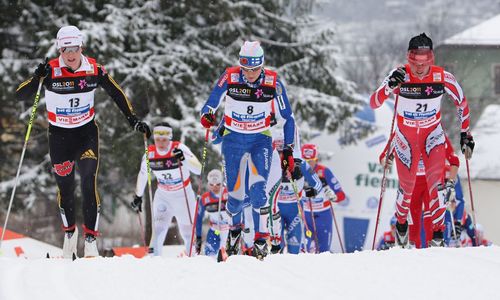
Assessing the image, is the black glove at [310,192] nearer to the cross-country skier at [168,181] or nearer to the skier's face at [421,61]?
the cross-country skier at [168,181]

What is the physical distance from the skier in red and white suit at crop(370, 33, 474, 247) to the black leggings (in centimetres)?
307

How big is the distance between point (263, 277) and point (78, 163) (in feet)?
8.55

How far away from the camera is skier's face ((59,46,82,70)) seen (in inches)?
295

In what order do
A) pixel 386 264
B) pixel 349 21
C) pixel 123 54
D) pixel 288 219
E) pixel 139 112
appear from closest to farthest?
pixel 386 264 < pixel 288 219 < pixel 123 54 < pixel 139 112 < pixel 349 21

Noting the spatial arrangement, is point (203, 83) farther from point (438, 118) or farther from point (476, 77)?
point (476, 77)

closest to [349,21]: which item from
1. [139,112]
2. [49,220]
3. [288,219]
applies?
[49,220]

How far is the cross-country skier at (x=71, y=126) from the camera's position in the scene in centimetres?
751

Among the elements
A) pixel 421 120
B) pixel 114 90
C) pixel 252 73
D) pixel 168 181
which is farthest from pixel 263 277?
pixel 168 181

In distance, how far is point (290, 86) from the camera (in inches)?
806

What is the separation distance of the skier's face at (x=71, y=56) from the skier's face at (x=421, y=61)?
3.43 m

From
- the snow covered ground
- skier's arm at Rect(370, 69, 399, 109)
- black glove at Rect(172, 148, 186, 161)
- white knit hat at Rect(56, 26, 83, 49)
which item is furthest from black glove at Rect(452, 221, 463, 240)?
white knit hat at Rect(56, 26, 83, 49)

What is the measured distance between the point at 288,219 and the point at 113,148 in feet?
26.8

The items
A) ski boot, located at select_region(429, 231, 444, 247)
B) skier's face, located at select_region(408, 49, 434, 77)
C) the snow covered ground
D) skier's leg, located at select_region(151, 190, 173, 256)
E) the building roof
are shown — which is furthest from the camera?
the building roof

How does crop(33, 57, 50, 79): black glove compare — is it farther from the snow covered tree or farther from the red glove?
the snow covered tree
